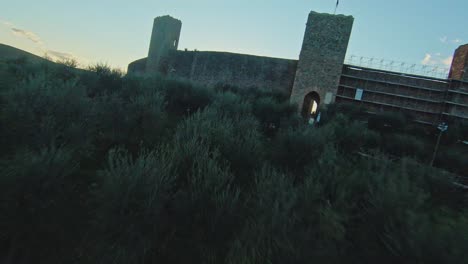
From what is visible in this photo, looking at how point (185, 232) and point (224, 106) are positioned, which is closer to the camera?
point (185, 232)

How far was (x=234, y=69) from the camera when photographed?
1997cm

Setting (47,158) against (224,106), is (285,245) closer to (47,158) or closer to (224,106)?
(47,158)

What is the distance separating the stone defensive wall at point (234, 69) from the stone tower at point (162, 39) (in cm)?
107

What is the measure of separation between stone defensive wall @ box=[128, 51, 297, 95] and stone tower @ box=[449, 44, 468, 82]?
396 inches

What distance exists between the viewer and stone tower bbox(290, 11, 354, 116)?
1725cm

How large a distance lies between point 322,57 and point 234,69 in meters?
6.31

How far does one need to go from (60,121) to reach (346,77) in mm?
17447

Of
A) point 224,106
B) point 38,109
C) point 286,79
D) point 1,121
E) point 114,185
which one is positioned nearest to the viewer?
point 114,185

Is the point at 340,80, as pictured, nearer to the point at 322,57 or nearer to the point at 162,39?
the point at 322,57

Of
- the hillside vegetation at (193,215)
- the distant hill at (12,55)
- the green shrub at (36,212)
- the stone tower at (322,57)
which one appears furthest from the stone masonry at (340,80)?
the green shrub at (36,212)

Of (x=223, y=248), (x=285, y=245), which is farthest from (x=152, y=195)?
(x=285, y=245)

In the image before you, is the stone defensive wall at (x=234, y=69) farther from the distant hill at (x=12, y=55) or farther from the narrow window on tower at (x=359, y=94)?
the distant hill at (x=12, y=55)

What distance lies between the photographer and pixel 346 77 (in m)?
17.9

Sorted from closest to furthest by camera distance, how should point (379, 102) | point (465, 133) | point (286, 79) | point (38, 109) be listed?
1. point (38, 109)
2. point (465, 133)
3. point (379, 102)
4. point (286, 79)
